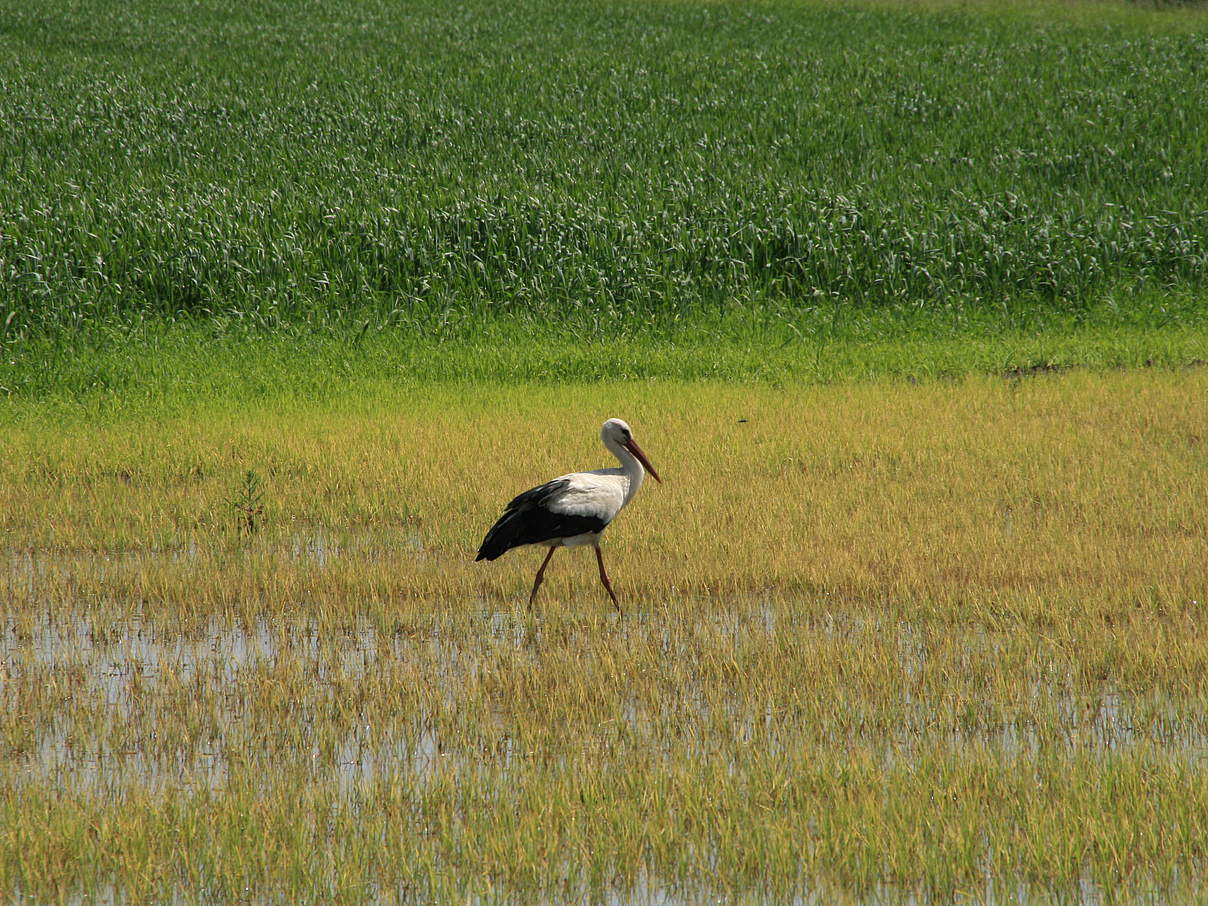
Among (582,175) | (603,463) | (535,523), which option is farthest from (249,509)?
(582,175)

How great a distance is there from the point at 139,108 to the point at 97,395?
15.0 m

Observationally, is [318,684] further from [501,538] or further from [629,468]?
[629,468]

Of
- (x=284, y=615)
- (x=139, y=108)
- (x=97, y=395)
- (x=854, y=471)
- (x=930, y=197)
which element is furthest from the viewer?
(x=139, y=108)

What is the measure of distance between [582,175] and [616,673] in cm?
1710

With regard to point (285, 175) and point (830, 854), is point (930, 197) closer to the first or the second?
point (285, 175)

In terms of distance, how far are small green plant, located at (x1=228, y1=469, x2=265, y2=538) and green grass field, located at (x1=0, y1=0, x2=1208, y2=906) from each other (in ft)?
0.17

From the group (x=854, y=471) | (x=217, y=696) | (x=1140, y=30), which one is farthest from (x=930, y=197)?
(x=1140, y=30)

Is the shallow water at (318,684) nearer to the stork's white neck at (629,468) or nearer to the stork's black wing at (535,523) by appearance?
the stork's black wing at (535,523)

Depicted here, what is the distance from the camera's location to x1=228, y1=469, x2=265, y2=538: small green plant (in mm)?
9141

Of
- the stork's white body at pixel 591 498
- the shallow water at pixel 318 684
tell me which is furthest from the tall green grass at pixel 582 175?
the shallow water at pixel 318 684

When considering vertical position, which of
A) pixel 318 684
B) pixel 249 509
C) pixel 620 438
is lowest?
pixel 249 509

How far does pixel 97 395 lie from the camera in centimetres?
1397

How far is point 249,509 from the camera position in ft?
30.0

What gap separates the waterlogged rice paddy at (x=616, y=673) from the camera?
4.47 meters
